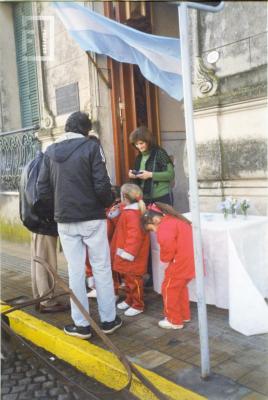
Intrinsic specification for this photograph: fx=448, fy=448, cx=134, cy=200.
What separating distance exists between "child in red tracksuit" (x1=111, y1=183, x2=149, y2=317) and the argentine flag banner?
157 cm

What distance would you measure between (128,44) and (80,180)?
2423mm

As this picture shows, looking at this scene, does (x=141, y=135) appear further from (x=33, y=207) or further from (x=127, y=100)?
(x=127, y=100)

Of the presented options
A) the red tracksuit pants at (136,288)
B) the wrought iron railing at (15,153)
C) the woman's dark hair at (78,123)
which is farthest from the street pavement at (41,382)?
the wrought iron railing at (15,153)

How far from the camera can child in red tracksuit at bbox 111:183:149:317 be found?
170 inches

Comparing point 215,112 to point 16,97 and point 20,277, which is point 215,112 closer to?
point 20,277

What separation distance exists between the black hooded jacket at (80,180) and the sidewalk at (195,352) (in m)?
1.16

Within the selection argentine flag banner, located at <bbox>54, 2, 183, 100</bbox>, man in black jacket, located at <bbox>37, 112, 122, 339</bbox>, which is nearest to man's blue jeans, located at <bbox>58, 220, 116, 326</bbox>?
man in black jacket, located at <bbox>37, 112, 122, 339</bbox>

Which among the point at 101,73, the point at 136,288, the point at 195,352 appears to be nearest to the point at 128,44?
the point at 101,73

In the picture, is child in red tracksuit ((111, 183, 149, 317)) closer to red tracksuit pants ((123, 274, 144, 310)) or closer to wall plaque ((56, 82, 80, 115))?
red tracksuit pants ((123, 274, 144, 310))

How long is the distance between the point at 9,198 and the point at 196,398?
7.06 metres

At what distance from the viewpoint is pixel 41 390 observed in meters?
3.47

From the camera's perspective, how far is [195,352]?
3572 millimetres

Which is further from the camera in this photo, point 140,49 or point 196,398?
point 140,49

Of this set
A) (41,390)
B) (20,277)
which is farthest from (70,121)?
(20,277)
